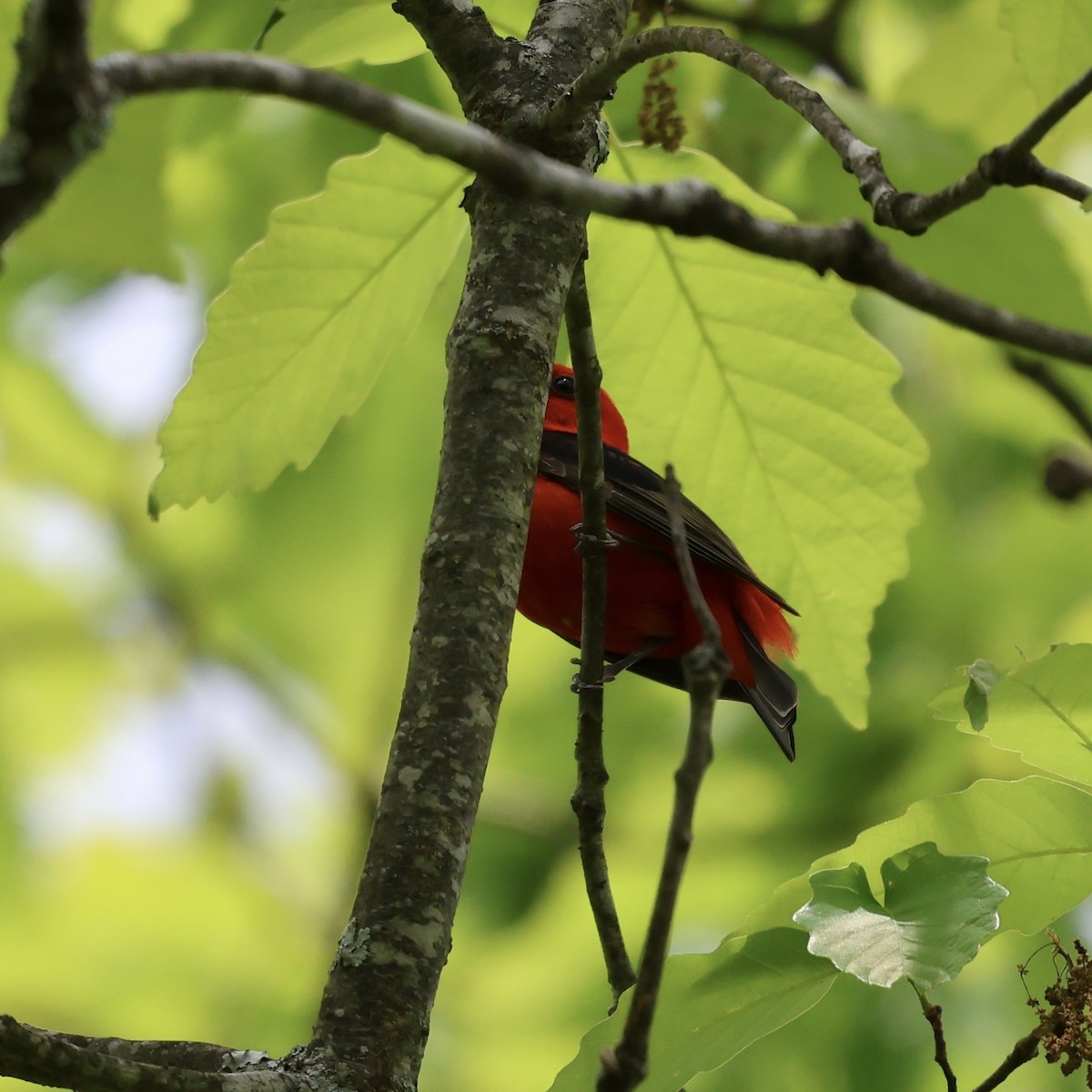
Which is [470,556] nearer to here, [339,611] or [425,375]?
[425,375]

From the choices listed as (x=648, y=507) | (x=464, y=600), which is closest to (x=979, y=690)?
(x=464, y=600)

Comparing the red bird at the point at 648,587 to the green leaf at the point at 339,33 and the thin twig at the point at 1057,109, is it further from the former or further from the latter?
the thin twig at the point at 1057,109

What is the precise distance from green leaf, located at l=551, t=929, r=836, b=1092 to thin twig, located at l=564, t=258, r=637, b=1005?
425 millimetres

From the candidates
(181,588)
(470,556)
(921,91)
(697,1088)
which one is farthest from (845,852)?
(181,588)

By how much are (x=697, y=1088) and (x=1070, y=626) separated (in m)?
2.21

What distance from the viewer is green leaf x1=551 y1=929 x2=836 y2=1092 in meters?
1.82

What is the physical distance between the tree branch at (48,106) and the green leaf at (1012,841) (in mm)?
1376

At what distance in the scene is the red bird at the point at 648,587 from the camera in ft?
13.3

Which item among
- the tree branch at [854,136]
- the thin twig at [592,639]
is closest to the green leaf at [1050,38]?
the tree branch at [854,136]

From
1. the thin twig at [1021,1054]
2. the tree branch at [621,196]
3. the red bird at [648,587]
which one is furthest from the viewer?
the red bird at [648,587]

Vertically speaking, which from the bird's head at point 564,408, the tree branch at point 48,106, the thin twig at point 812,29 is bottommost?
the tree branch at point 48,106

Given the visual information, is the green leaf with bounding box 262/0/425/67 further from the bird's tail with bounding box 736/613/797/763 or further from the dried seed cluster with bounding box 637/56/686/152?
the bird's tail with bounding box 736/613/797/763

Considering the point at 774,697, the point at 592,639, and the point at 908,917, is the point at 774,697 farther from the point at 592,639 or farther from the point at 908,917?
the point at 908,917

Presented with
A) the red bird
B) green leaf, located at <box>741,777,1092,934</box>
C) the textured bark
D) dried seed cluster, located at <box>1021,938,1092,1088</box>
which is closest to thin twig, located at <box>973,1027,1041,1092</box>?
dried seed cluster, located at <box>1021,938,1092,1088</box>
